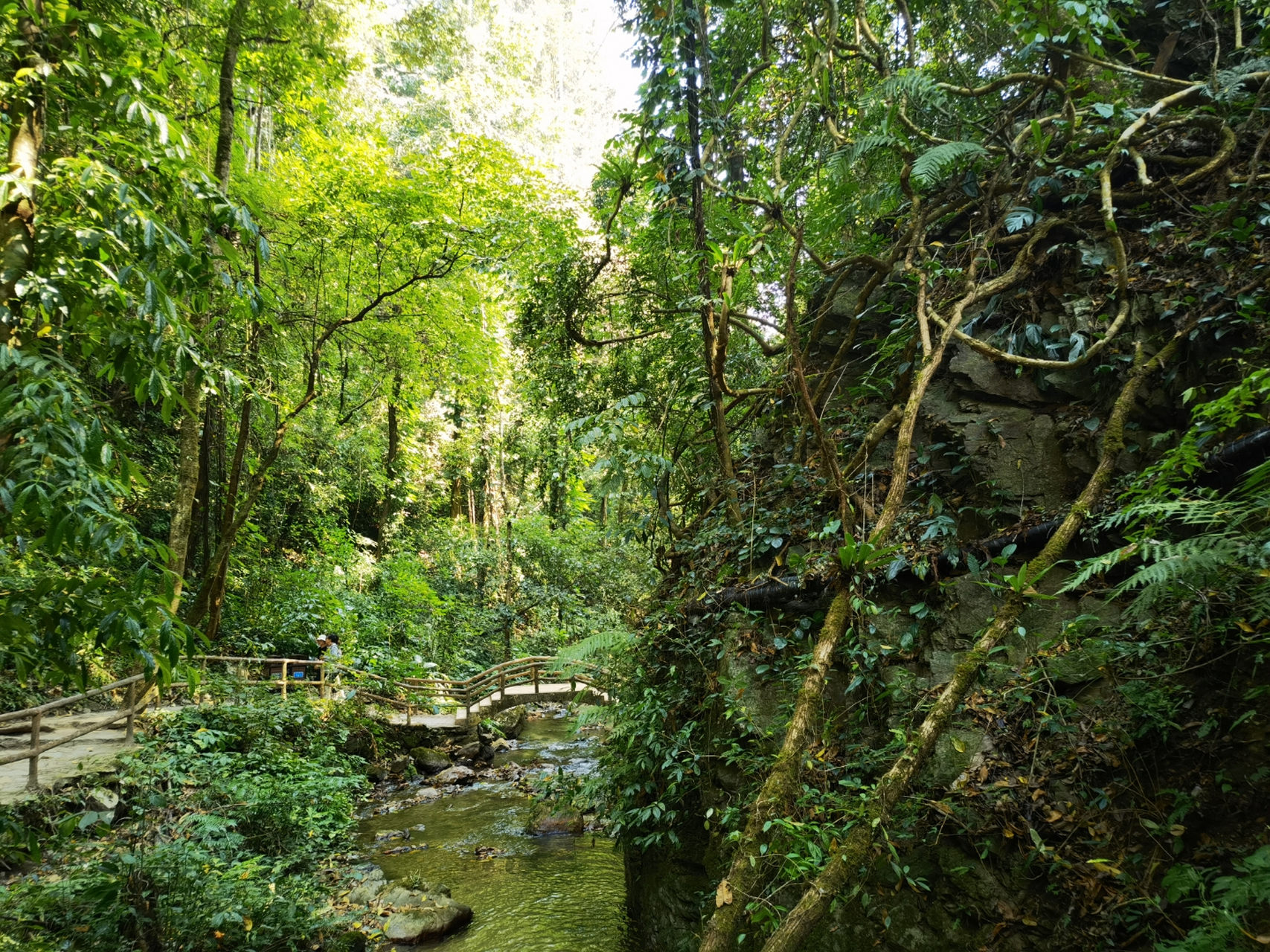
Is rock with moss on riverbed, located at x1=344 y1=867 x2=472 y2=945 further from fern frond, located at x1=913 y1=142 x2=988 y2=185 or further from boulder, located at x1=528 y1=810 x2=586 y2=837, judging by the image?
fern frond, located at x1=913 y1=142 x2=988 y2=185

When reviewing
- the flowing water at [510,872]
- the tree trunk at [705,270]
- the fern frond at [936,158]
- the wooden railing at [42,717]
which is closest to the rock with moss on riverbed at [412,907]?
the flowing water at [510,872]

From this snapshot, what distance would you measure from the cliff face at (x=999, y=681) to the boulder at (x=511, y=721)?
8.94 meters

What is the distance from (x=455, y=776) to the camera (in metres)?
10.7

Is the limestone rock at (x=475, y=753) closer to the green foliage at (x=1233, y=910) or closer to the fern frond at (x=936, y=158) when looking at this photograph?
the green foliage at (x=1233, y=910)

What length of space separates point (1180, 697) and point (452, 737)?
12.0 meters

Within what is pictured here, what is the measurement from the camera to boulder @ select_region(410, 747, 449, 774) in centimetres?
1121

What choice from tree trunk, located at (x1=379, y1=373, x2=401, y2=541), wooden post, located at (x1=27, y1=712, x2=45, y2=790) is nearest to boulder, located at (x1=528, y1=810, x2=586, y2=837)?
wooden post, located at (x1=27, y1=712, x2=45, y2=790)

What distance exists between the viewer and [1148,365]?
3391 millimetres

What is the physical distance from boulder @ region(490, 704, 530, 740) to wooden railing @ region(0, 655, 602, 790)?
1.59 feet

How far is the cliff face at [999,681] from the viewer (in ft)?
8.27

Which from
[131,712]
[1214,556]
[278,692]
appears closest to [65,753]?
[131,712]

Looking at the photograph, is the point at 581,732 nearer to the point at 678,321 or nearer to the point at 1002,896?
the point at 678,321

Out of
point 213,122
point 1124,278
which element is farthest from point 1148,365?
point 213,122

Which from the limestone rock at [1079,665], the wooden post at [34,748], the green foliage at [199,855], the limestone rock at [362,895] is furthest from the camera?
the limestone rock at [362,895]
